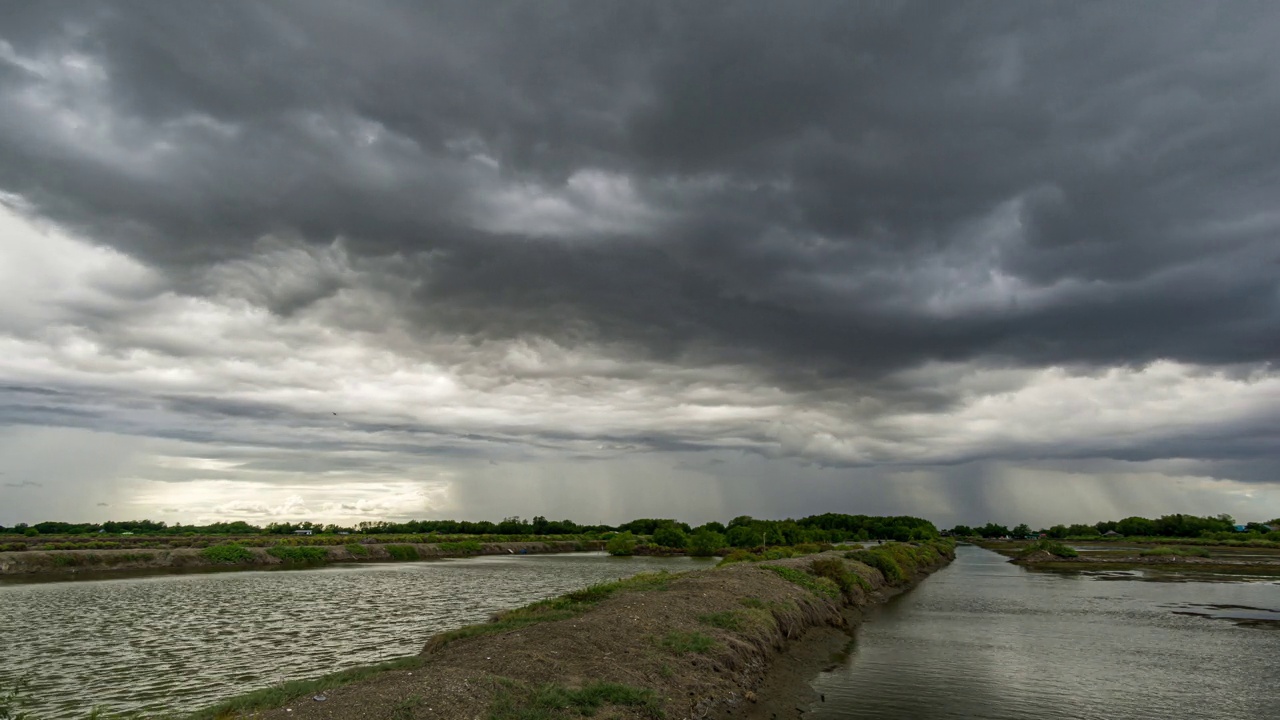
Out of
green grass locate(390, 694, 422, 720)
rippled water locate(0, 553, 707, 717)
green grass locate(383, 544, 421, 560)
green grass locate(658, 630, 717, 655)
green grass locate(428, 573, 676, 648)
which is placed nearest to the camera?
green grass locate(390, 694, 422, 720)

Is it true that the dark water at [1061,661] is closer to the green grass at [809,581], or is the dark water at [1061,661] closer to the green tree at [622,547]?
the green grass at [809,581]

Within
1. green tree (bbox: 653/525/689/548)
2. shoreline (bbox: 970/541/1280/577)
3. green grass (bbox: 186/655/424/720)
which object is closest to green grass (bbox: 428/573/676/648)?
green grass (bbox: 186/655/424/720)

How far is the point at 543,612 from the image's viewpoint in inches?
1150

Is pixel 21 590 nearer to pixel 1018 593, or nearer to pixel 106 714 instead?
pixel 106 714

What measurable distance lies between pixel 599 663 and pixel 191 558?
4083 inches

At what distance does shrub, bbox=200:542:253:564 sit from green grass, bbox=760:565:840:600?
89.4 m

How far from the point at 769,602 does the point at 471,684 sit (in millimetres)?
21505

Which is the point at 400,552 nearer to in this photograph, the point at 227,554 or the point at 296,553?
the point at 296,553

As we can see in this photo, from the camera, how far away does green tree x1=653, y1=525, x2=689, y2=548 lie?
530 ft

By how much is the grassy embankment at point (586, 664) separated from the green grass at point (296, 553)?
91.5m

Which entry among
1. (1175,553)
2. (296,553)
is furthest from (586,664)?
(1175,553)

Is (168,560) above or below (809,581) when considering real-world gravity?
below

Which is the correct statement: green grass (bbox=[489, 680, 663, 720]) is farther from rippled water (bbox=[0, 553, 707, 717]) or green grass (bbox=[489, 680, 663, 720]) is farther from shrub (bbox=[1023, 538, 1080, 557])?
shrub (bbox=[1023, 538, 1080, 557])

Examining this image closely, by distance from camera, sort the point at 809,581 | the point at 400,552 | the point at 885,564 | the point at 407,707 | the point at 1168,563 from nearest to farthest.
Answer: the point at 407,707 < the point at 809,581 < the point at 885,564 < the point at 1168,563 < the point at 400,552
